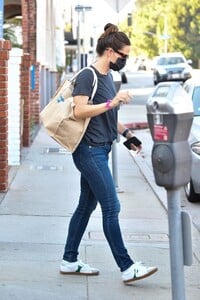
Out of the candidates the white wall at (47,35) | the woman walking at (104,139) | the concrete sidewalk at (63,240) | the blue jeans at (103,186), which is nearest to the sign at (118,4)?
the concrete sidewalk at (63,240)

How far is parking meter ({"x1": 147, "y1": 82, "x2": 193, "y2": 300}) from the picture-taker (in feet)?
12.8

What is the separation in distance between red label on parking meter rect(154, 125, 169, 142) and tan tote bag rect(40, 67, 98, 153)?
1.42 m

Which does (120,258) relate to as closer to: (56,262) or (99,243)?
A: (56,262)

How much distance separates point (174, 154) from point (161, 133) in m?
0.13

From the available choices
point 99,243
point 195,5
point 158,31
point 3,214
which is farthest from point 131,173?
point 158,31

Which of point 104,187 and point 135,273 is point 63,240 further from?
point 104,187

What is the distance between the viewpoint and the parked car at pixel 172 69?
40506mm

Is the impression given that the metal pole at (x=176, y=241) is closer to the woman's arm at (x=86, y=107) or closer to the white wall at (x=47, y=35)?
the woman's arm at (x=86, y=107)

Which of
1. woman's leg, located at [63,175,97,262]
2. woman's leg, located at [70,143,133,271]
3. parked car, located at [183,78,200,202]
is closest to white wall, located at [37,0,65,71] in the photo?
parked car, located at [183,78,200,202]

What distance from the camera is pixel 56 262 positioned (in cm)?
617

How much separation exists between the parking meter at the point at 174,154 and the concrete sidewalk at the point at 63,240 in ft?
4.34

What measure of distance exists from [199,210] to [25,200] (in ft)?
6.97

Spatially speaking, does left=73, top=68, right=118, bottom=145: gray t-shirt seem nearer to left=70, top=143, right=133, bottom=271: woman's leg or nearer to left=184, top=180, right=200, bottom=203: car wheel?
left=70, top=143, right=133, bottom=271: woman's leg

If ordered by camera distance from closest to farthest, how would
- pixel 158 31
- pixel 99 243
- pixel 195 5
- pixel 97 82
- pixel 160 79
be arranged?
pixel 97 82 → pixel 99 243 → pixel 160 79 → pixel 195 5 → pixel 158 31
